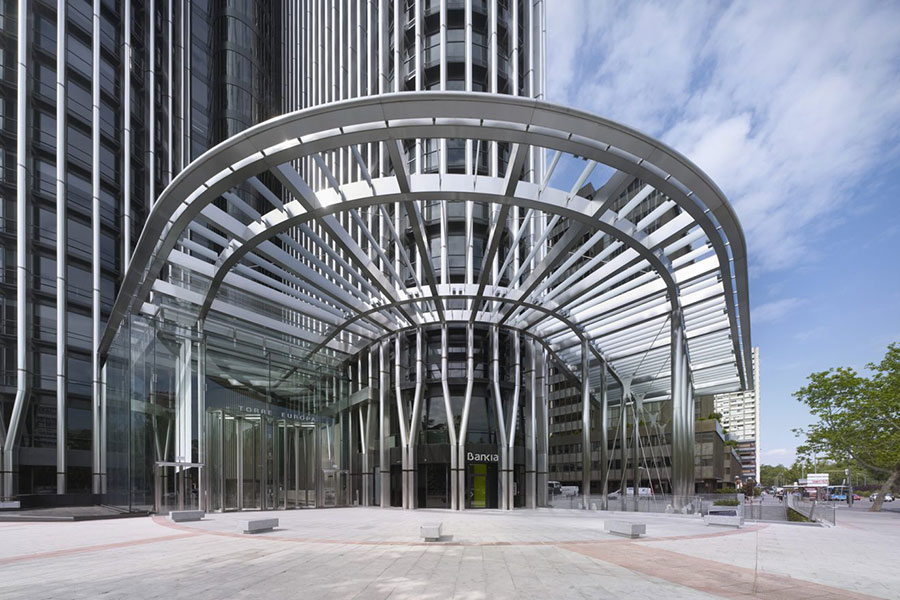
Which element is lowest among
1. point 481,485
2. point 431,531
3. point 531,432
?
point 481,485

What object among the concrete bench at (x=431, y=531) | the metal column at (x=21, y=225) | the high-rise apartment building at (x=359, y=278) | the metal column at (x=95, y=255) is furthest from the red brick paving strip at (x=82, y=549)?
the metal column at (x=95, y=255)

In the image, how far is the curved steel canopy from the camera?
698 inches

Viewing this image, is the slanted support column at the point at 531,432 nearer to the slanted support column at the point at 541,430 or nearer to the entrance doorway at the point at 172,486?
the slanted support column at the point at 541,430

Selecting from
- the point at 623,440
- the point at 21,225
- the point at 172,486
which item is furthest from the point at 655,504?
the point at 21,225

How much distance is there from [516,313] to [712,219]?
14403 mm

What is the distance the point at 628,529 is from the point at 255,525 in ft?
30.9

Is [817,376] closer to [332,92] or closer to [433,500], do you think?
[433,500]

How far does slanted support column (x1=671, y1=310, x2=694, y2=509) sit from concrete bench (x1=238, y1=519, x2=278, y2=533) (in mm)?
17280

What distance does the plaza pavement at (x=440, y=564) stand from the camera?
919 cm

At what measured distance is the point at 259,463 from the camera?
29422 mm

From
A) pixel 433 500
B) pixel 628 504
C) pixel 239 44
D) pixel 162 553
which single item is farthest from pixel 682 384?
pixel 239 44

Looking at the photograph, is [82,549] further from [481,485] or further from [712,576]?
[481,485]

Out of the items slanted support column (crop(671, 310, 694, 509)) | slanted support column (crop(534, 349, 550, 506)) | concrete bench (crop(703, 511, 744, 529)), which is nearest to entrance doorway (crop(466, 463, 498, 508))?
slanted support column (crop(534, 349, 550, 506))

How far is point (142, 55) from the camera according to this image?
44.4m
